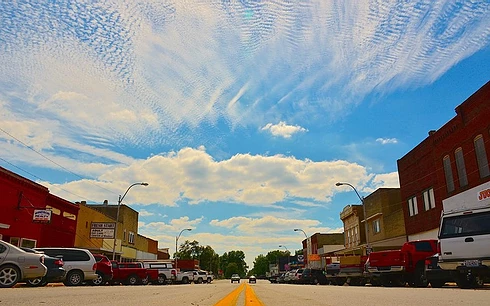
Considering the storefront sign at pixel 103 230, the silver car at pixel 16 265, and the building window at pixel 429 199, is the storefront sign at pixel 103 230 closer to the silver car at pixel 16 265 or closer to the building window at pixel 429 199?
the building window at pixel 429 199

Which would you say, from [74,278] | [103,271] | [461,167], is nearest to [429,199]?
[461,167]

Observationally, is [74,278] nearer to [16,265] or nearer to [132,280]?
[16,265]

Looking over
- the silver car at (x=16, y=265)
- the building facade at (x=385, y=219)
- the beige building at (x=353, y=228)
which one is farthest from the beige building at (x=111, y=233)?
the beige building at (x=353, y=228)

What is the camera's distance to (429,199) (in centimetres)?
3478

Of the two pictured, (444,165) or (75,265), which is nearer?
Result: (75,265)

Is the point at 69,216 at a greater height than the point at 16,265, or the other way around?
the point at 69,216

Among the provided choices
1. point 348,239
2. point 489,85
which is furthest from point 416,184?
point 348,239

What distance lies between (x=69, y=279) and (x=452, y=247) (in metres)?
16.7

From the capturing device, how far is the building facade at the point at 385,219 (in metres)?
42.1

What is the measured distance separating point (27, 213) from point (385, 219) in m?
32.4

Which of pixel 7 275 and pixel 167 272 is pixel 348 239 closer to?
pixel 167 272

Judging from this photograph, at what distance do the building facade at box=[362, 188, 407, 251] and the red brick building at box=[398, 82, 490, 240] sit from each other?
2.93 metres

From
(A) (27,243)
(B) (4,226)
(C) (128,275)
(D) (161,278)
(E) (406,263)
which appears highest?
(B) (4,226)

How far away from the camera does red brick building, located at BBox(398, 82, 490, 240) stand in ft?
89.2
